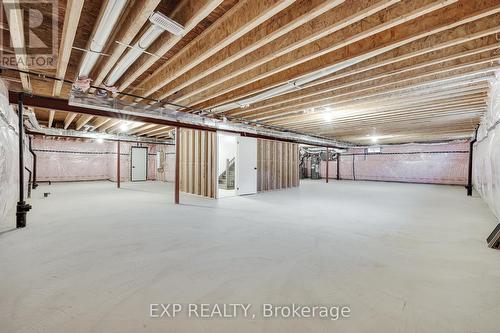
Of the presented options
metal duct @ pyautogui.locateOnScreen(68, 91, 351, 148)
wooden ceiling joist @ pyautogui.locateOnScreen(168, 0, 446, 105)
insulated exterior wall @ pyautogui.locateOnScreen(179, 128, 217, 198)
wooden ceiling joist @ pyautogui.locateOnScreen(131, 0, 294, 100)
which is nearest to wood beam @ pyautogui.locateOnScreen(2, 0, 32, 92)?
metal duct @ pyautogui.locateOnScreen(68, 91, 351, 148)

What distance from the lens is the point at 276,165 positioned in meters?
9.32

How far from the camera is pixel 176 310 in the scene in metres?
1.62

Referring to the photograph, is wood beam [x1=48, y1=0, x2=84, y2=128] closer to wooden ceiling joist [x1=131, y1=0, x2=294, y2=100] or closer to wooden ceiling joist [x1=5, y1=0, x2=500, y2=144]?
wooden ceiling joist [x1=5, y1=0, x2=500, y2=144]

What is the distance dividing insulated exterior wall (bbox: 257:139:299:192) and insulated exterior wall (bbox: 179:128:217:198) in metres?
2.13

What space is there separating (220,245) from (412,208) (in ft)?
15.7

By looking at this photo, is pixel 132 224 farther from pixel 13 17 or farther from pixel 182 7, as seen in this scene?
pixel 182 7

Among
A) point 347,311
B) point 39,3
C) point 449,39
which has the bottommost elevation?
point 347,311

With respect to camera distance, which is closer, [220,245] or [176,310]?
[176,310]

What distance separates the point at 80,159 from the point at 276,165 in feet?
32.6

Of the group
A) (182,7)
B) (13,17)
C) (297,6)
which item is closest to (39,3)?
(13,17)

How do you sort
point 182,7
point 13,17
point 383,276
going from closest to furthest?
point 383,276 → point 13,17 → point 182,7

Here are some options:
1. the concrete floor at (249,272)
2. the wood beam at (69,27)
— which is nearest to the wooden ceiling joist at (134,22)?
the wood beam at (69,27)

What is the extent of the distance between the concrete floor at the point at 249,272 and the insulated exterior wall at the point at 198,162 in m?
2.99

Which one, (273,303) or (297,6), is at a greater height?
(297,6)
